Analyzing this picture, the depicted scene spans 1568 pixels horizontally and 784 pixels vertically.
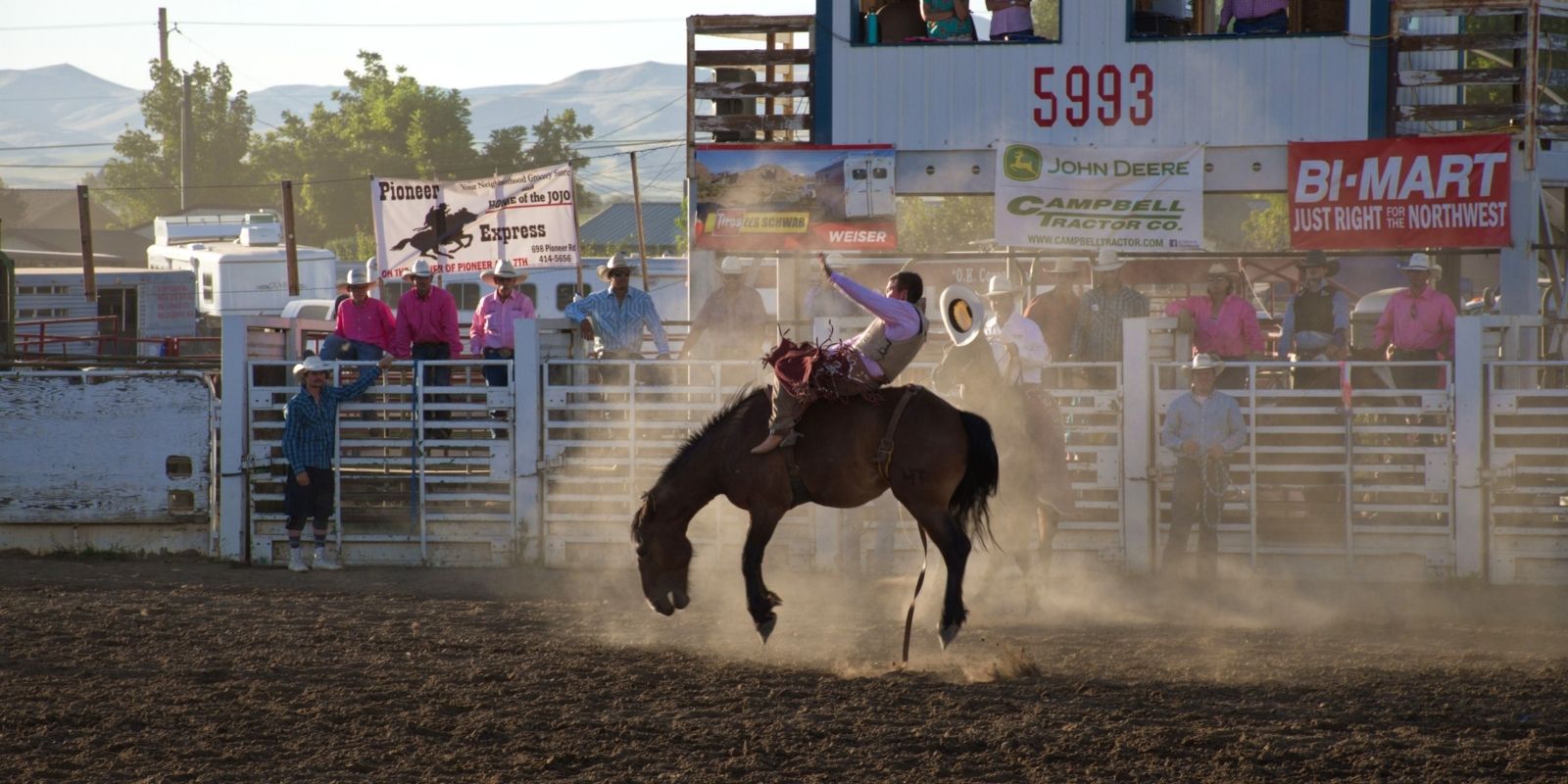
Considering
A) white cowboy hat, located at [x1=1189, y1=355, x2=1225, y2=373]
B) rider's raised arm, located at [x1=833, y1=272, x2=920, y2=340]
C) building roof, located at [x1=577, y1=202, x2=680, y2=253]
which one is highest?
building roof, located at [x1=577, y1=202, x2=680, y2=253]

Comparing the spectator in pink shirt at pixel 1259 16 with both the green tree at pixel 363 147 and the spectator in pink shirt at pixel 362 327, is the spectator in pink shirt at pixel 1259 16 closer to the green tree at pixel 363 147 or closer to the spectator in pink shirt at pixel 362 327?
the spectator in pink shirt at pixel 362 327

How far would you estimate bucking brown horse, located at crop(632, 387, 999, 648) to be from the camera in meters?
8.19

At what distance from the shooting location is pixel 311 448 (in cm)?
1174

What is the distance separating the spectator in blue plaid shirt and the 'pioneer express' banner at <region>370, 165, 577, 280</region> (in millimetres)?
3167

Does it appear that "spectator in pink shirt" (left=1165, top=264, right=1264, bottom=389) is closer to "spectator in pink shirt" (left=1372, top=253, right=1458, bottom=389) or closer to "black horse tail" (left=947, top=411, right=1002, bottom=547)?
"spectator in pink shirt" (left=1372, top=253, right=1458, bottom=389)

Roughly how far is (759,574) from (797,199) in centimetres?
631

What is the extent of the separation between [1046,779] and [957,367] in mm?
4425

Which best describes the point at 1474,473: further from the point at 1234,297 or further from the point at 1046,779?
the point at 1046,779

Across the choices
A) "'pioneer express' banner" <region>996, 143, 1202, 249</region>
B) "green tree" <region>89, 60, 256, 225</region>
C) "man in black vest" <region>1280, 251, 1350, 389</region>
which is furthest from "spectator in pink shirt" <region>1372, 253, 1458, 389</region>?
"green tree" <region>89, 60, 256, 225</region>

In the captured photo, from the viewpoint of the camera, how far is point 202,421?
12453mm

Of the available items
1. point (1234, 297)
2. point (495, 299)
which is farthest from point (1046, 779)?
point (495, 299)

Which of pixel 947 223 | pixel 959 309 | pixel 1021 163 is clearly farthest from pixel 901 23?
pixel 947 223

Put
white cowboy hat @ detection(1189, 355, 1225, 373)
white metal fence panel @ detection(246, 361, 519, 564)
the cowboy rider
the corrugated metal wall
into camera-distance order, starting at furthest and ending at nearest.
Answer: the corrugated metal wall, white metal fence panel @ detection(246, 361, 519, 564), white cowboy hat @ detection(1189, 355, 1225, 373), the cowboy rider

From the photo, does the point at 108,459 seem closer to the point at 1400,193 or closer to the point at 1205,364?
the point at 1205,364
